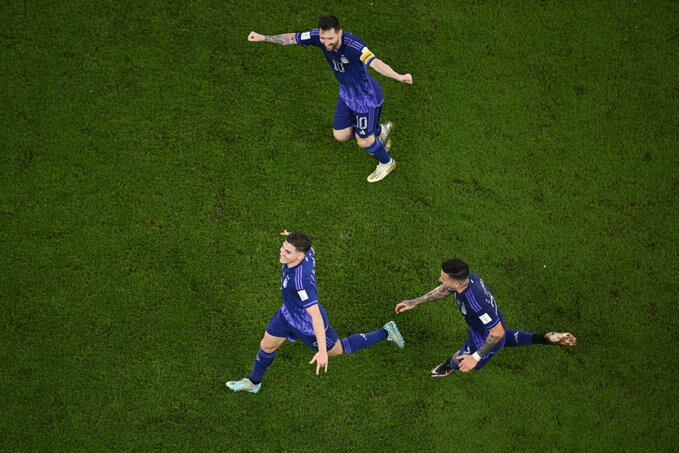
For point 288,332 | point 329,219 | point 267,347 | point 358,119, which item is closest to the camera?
point 288,332

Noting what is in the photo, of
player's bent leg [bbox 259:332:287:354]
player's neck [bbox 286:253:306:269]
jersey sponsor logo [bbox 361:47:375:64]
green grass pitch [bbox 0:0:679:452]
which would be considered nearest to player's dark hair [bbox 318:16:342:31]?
jersey sponsor logo [bbox 361:47:375:64]

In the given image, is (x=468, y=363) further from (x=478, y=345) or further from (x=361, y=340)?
(x=361, y=340)

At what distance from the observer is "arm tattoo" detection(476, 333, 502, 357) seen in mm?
Result: 6090

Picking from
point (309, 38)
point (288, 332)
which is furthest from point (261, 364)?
point (309, 38)

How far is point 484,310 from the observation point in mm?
6012

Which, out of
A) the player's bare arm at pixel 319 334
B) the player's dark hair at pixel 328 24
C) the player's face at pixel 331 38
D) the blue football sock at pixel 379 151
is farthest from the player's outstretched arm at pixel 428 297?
the player's dark hair at pixel 328 24

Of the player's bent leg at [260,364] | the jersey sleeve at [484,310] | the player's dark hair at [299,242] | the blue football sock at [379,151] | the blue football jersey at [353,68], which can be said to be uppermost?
the blue football jersey at [353,68]

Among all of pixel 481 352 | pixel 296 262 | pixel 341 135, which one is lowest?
pixel 481 352

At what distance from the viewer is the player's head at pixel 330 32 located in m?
6.31

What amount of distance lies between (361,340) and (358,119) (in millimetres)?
2351

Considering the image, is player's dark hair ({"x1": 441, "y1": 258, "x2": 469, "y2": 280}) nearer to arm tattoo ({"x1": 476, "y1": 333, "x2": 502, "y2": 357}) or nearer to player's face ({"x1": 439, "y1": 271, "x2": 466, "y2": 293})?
player's face ({"x1": 439, "y1": 271, "x2": 466, "y2": 293})

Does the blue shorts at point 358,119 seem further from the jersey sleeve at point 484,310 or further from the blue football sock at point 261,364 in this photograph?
the blue football sock at point 261,364

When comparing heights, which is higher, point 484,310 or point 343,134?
point 343,134

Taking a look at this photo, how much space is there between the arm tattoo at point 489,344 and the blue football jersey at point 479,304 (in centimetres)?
9
